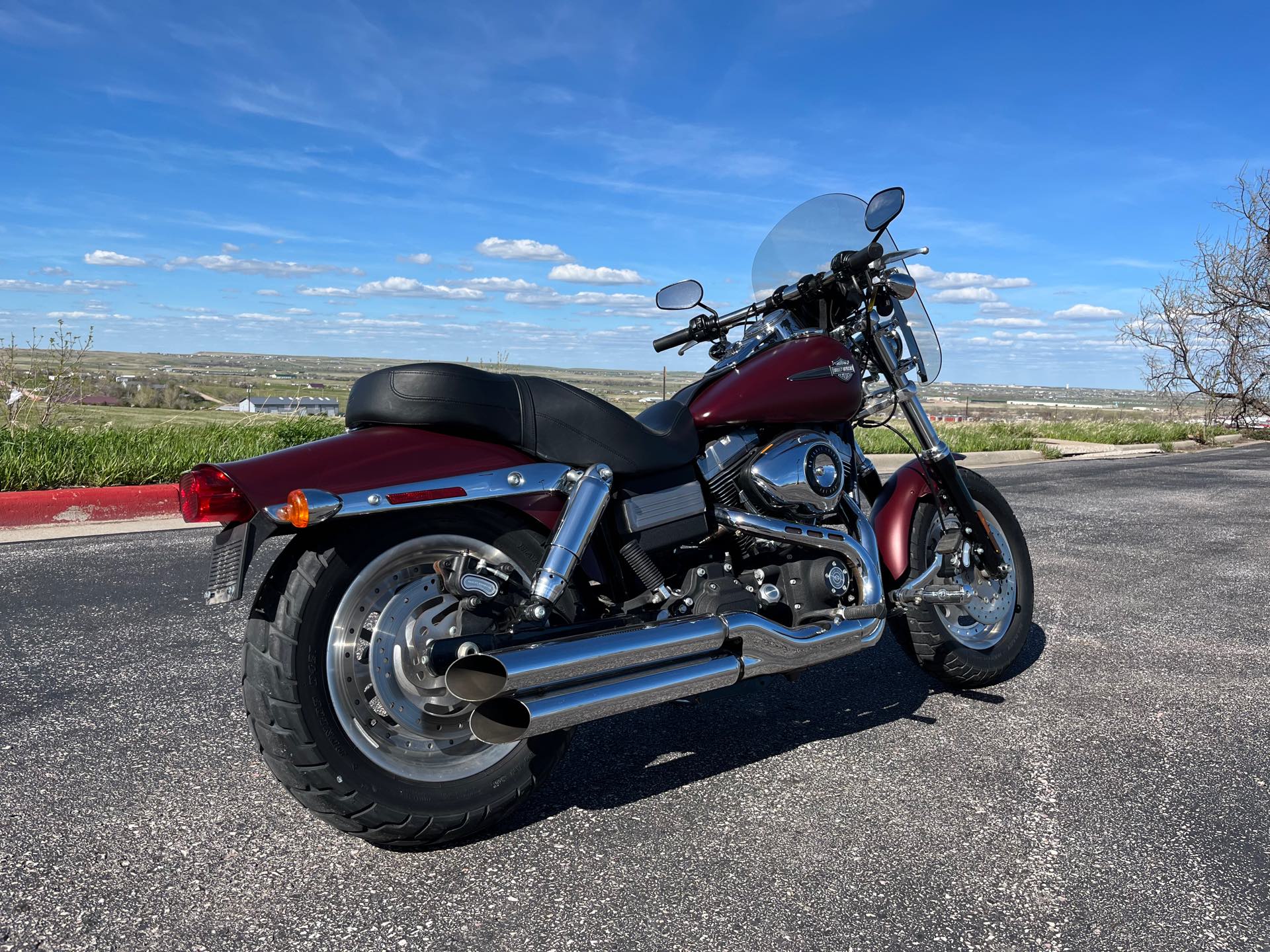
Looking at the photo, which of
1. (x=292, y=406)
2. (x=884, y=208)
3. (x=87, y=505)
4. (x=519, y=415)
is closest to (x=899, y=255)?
(x=884, y=208)

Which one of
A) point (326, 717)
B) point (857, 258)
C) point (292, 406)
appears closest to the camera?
point (326, 717)

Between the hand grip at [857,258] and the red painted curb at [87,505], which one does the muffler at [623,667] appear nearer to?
the hand grip at [857,258]

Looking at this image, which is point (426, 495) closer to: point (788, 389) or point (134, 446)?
point (788, 389)

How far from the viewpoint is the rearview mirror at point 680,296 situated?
4.12 meters

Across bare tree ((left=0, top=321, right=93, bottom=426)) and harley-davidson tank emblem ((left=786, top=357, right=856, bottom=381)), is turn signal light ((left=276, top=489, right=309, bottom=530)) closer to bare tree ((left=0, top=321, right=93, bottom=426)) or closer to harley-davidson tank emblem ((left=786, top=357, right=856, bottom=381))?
harley-davidson tank emblem ((left=786, top=357, right=856, bottom=381))

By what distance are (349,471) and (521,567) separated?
22.0 inches

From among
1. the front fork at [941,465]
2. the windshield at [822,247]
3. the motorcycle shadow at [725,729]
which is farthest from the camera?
the windshield at [822,247]

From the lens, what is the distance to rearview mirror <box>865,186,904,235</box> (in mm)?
3902

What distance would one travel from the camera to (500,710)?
245 centimetres

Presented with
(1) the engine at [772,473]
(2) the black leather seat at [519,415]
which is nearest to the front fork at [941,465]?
(1) the engine at [772,473]

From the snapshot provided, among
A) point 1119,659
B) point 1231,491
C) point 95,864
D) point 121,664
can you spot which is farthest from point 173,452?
point 1231,491

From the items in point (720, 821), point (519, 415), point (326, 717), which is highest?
point (519, 415)

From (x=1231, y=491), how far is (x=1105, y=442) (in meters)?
10.4

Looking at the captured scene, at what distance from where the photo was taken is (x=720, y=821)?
2824 millimetres
